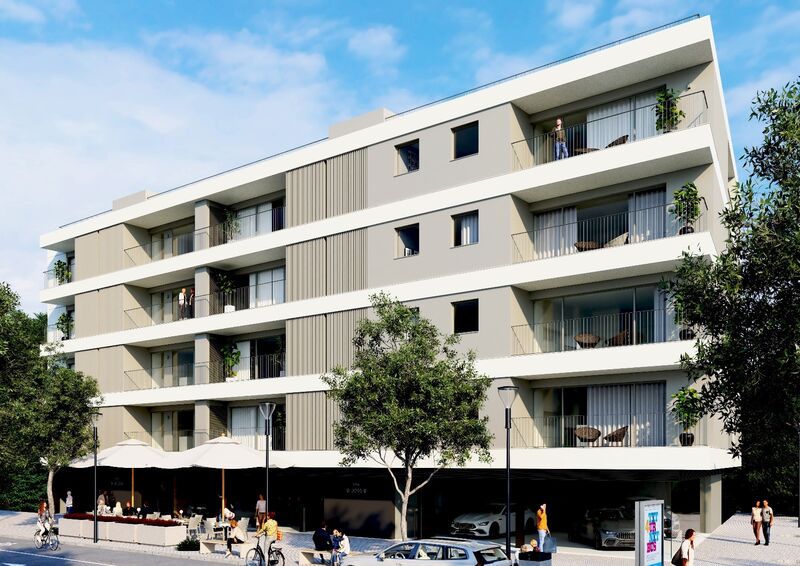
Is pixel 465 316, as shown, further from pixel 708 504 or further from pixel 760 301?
pixel 760 301

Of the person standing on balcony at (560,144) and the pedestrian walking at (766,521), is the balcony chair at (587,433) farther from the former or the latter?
the person standing on balcony at (560,144)

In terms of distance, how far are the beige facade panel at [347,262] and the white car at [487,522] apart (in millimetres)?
10257

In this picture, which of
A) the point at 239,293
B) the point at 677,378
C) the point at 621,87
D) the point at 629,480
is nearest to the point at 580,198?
the point at 621,87

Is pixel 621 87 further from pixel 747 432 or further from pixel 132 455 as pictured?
pixel 132 455

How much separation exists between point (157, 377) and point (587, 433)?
27.3m

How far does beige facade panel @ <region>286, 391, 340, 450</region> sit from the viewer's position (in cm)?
3784

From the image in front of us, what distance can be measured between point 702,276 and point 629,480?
39.3 feet

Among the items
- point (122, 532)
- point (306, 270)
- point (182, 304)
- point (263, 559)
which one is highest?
point (306, 270)

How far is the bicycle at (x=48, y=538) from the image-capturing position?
33.9m

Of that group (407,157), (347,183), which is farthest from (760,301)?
(347,183)

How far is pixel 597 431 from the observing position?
1224 inches

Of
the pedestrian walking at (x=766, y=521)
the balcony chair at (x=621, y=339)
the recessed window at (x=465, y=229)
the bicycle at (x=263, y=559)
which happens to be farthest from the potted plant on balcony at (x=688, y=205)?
the bicycle at (x=263, y=559)

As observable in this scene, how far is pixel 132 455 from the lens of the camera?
1544 inches

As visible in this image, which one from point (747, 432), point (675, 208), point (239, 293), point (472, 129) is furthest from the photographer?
point (239, 293)
